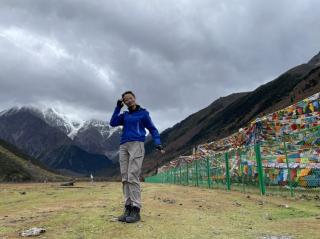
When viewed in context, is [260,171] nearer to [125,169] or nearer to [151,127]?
[151,127]

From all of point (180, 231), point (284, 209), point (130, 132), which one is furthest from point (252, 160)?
point (180, 231)

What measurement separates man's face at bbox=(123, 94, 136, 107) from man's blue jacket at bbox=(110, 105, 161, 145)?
0.14 m

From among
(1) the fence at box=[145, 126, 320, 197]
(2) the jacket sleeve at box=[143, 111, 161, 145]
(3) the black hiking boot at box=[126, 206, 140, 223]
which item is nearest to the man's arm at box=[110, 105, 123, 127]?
(2) the jacket sleeve at box=[143, 111, 161, 145]

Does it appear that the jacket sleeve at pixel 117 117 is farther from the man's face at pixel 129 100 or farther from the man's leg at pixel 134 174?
the man's leg at pixel 134 174

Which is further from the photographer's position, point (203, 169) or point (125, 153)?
point (203, 169)

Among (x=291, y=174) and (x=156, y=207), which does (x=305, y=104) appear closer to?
(x=291, y=174)

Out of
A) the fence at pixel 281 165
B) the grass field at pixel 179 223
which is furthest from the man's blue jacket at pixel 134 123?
the fence at pixel 281 165

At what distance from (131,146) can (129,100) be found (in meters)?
0.84

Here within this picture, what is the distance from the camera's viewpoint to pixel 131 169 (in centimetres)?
785

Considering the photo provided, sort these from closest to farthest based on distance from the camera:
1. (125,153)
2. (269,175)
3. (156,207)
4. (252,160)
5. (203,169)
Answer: (125,153)
(156,207)
(269,175)
(252,160)
(203,169)

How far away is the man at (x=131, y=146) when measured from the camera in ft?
25.7

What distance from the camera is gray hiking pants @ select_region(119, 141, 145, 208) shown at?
785cm

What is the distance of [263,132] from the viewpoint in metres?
27.7

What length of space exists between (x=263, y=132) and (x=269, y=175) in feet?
42.3
